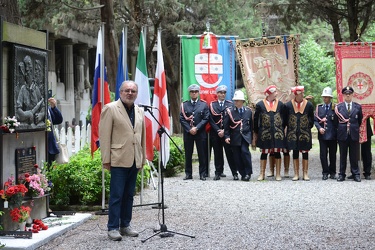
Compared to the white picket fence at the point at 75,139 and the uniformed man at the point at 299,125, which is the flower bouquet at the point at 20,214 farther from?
the white picket fence at the point at 75,139

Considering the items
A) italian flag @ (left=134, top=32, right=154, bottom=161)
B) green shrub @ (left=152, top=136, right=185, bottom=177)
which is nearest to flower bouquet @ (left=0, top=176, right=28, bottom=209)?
italian flag @ (left=134, top=32, right=154, bottom=161)

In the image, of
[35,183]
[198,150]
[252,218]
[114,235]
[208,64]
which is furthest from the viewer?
[208,64]

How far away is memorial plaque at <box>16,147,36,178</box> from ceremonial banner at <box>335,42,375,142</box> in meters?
8.55

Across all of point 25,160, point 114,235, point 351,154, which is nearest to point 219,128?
point 351,154

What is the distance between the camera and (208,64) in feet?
54.2

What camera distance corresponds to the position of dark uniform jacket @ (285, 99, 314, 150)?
50.0 ft

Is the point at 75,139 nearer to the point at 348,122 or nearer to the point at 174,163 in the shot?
the point at 174,163

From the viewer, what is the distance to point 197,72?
16.5 m

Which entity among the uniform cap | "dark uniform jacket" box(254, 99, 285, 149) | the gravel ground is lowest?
the gravel ground

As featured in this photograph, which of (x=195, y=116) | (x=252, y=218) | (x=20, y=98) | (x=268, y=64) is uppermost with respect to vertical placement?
(x=268, y=64)

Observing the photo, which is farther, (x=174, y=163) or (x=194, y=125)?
(x=174, y=163)

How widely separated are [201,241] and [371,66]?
9055 mm

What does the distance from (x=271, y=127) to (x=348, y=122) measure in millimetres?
1661

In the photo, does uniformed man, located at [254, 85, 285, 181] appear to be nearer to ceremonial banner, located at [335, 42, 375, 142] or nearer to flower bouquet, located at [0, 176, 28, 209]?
ceremonial banner, located at [335, 42, 375, 142]
